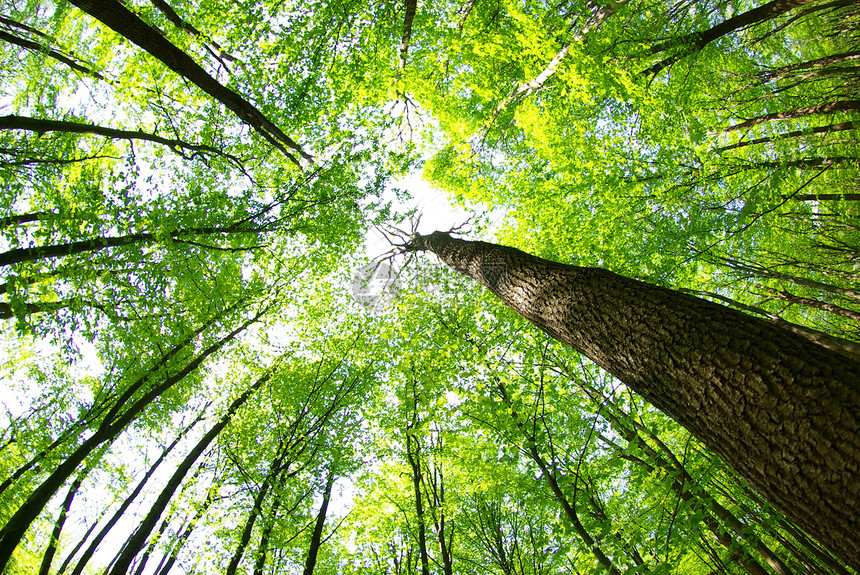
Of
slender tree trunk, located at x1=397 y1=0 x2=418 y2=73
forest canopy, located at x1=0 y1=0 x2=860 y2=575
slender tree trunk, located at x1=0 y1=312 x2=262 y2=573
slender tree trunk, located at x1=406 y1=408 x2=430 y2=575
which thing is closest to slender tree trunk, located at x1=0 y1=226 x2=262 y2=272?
forest canopy, located at x1=0 y1=0 x2=860 y2=575

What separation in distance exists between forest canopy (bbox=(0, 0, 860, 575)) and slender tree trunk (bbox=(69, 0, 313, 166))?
3cm

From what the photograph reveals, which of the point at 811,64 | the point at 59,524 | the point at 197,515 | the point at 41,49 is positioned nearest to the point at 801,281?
the point at 811,64

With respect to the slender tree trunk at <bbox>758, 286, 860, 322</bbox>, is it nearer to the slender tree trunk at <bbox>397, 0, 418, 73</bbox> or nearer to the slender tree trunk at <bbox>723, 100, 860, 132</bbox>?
the slender tree trunk at <bbox>723, 100, 860, 132</bbox>

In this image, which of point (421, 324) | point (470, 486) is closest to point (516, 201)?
point (421, 324)

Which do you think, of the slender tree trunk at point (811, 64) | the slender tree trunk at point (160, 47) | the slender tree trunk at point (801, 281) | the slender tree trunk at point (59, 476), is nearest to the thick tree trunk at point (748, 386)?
the slender tree trunk at point (160, 47)

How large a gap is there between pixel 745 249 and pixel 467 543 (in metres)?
11.0

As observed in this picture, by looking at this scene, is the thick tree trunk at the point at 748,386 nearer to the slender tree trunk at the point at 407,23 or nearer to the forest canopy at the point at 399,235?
the forest canopy at the point at 399,235

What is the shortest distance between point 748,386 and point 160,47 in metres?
7.21

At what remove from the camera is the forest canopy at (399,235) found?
5.31 meters

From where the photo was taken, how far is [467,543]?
35.8 feet

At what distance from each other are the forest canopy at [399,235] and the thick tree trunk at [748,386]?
4.71ft

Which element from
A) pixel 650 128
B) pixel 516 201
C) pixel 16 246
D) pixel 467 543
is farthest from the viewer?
pixel 467 543

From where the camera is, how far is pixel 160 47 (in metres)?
4.91

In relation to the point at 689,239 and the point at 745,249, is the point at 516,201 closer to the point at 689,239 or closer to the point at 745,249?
the point at 689,239
